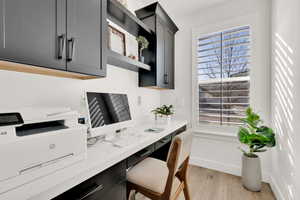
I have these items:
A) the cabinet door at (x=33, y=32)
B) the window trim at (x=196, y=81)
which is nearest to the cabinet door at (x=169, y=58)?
the window trim at (x=196, y=81)

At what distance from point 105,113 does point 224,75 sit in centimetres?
198

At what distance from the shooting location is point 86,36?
106 centimetres

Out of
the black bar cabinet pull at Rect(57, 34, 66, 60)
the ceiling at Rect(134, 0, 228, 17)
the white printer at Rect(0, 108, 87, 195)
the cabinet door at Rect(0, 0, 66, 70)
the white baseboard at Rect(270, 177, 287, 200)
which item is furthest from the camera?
the ceiling at Rect(134, 0, 228, 17)

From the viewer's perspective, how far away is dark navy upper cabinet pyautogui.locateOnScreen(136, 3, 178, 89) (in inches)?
78.2

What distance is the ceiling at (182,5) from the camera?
7.33ft

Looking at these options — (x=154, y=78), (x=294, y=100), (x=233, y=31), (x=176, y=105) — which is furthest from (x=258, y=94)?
(x=154, y=78)

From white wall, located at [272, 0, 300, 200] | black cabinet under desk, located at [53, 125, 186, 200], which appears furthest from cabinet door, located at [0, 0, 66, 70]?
white wall, located at [272, 0, 300, 200]

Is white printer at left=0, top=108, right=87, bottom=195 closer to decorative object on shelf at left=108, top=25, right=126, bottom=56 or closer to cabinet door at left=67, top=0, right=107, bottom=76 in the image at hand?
cabinet door at left=67, top=0, right=107, bottom=76

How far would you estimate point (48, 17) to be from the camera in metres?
0.84

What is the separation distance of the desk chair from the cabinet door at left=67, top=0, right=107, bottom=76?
88 cm

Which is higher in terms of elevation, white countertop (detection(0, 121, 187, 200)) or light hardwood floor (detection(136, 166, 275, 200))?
white countertop (detection(0, 121, 187, 200))

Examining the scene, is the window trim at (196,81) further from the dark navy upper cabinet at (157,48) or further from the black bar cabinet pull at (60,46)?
the black bar cabinet pull at (60,46)

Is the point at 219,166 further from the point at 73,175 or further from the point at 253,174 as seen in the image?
the point at 73,175

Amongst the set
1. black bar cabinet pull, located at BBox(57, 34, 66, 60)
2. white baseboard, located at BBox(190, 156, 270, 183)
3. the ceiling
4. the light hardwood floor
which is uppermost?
the ceiling
